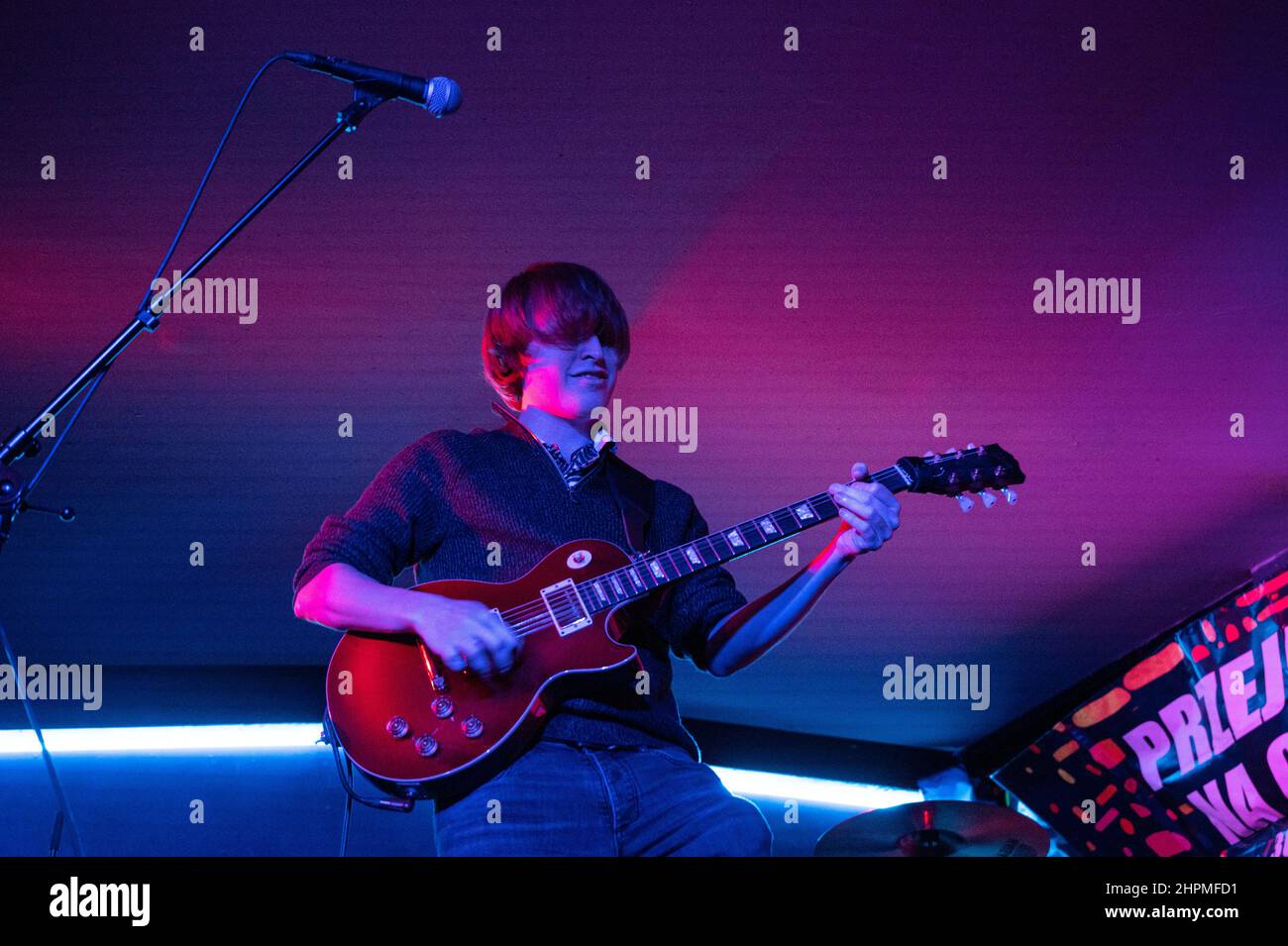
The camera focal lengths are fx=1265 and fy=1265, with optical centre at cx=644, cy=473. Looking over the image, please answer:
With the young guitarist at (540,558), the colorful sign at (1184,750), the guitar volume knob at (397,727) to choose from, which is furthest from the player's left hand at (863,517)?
the colorful sign at (1184,750)

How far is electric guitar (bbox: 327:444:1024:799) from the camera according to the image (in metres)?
2.14

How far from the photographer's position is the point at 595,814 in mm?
2041

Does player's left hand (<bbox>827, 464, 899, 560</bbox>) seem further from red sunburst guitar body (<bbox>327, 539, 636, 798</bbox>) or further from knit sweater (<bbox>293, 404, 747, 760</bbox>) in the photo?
red sunburst guitar body (<bbox>327, 539, 636, 798</bbox>)

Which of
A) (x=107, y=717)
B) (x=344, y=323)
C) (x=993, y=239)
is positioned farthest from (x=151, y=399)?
(x=993, y=239)

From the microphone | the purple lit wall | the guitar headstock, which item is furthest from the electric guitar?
the purple lit wall

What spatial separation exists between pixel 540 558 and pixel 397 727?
41cm

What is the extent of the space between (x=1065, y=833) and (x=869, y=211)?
2.26 metres

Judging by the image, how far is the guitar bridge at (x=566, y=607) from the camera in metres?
2.27

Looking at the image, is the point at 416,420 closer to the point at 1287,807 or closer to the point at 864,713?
the point at 864,713

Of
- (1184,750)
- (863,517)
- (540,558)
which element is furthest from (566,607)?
(1184,750)

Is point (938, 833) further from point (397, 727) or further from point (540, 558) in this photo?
point (397, 727)
